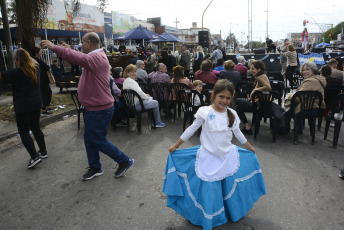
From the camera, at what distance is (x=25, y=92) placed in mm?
4109

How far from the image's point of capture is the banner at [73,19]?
58.3 feet

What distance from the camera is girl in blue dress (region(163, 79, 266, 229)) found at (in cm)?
251

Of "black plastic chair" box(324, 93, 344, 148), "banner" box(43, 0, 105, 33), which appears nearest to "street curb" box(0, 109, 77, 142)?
"black plastic chair" box(324, 93, 344, 148)

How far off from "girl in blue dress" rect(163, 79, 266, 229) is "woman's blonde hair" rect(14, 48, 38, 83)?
268 cm

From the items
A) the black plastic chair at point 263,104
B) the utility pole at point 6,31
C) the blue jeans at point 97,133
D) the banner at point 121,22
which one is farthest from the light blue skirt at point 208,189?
the banner at point 121,22

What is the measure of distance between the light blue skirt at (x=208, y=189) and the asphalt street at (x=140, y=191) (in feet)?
0.84

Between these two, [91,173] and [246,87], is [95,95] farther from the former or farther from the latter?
[246,87]

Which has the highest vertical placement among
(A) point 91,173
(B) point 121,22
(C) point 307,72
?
(B) point 121,22

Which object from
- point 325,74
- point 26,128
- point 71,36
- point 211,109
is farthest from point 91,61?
point 71,36

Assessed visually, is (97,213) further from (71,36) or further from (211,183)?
(71,36)

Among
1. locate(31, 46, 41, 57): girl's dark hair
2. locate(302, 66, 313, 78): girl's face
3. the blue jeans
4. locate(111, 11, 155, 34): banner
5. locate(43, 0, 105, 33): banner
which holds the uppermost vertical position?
locate(111, 11, 155, 34): banner

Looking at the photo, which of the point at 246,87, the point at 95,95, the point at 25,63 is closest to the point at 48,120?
the point at 25,63

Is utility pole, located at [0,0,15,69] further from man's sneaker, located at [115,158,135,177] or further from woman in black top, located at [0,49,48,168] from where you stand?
man's sneaker, located at [115,158,135,177]

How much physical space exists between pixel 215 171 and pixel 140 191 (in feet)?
4.53
